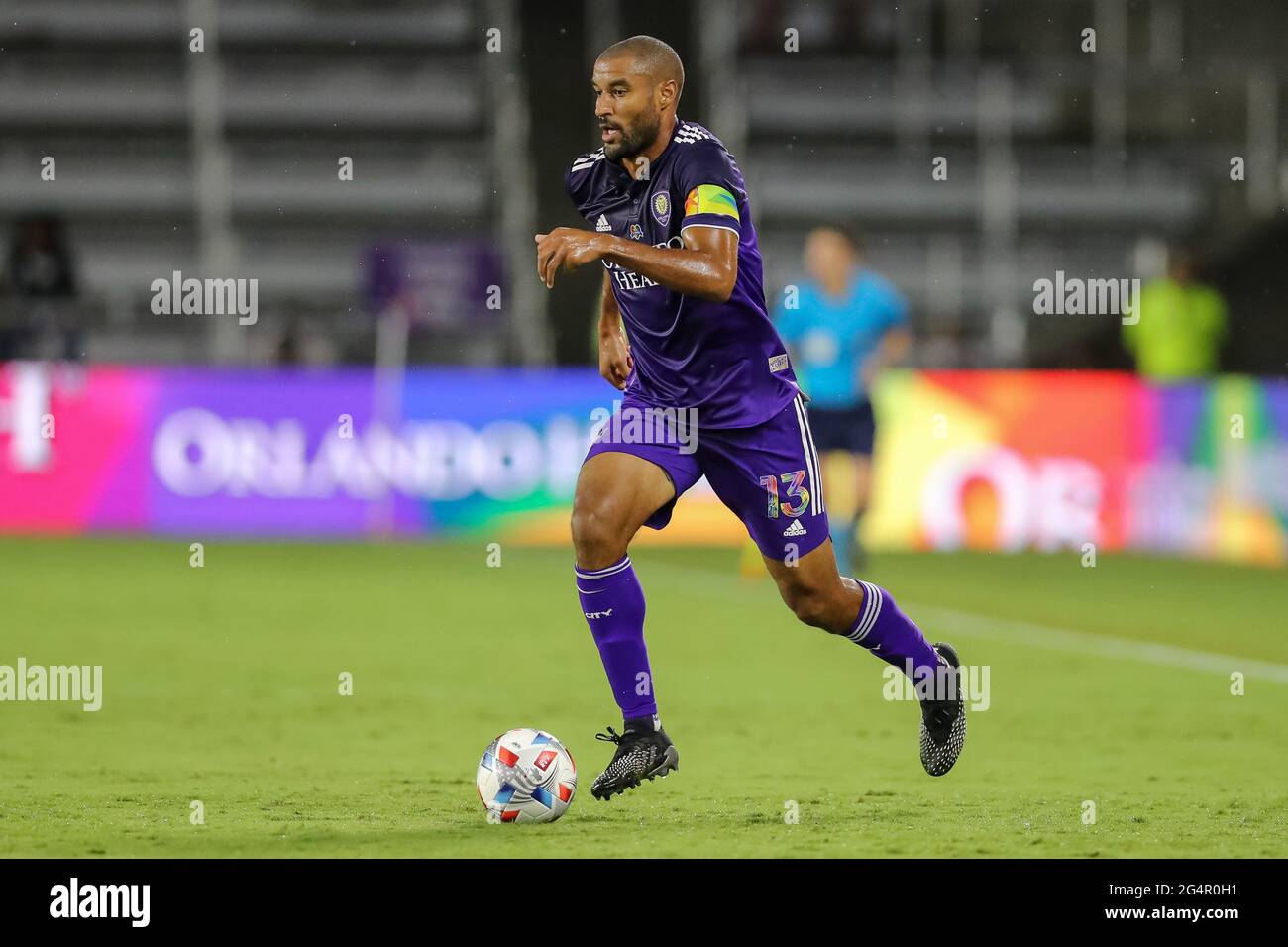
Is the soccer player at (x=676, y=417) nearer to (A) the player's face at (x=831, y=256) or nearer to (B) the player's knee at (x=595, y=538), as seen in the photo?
(B) the player's knee at (x=595, y=538)

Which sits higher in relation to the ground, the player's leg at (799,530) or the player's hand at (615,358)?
the player's hand at (615,358)

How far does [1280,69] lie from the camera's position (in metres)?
21.5

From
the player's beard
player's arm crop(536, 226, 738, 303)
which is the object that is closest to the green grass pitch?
player's arm crop(536, 226, 738, 303)

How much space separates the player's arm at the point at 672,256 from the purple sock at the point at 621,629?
899 millimetres

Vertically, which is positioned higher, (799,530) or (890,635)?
(799,530)

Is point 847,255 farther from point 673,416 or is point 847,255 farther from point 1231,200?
point 1231,200

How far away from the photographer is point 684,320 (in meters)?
5.93

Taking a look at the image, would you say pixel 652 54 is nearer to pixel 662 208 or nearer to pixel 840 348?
pixel 662 208

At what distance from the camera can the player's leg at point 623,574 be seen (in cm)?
576

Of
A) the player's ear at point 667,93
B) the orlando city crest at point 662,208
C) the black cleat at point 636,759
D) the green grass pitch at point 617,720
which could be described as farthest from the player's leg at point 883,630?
the player's ear at point 667,93

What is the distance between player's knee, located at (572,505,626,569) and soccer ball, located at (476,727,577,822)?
0.59 metres

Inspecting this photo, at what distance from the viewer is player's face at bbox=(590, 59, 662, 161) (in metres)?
5.66

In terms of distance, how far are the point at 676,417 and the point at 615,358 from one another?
554 mm

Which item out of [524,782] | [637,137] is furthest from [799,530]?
[637,137]
